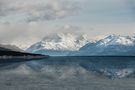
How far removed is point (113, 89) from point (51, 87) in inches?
460

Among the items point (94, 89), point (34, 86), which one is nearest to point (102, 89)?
point (94, 89)

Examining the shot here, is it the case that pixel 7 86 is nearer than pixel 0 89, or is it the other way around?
pixel 0 89

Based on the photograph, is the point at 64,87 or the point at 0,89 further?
the point at 64,87

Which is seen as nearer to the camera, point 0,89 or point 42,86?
point 0,89

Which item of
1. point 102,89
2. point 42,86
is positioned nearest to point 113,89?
point 102,89

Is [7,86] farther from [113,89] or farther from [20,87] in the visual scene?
[113,89]

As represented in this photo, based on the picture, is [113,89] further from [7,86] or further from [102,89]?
[7,86]

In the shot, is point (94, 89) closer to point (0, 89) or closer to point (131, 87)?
point (131, 87)

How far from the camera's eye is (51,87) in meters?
80.5

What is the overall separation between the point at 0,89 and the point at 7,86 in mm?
5581

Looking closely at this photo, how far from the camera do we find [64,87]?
8044 cm

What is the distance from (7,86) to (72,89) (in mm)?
12761

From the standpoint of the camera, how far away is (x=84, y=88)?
79.2m

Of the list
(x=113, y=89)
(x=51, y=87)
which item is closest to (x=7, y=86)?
(x=51, y=87)
